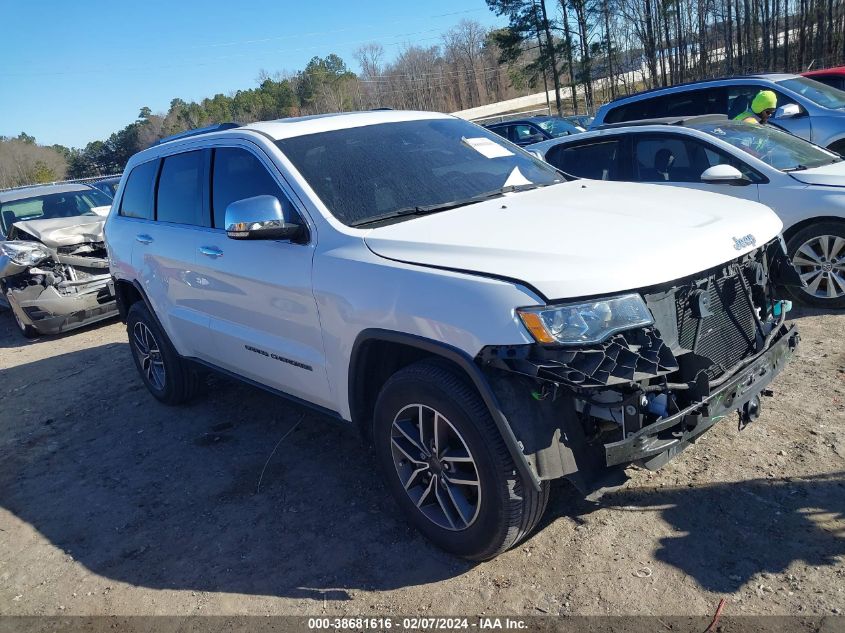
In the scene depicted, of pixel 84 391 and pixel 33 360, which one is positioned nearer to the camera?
pixel 84 391

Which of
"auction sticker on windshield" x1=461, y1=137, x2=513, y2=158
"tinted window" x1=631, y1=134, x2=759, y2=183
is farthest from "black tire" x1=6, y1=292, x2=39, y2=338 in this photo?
"tinted window" x1=631, y1=134, x2=759, y2=183

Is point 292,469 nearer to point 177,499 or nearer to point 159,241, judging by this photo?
point 177,499

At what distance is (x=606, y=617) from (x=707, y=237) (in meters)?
1.63

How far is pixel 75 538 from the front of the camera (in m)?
3.82

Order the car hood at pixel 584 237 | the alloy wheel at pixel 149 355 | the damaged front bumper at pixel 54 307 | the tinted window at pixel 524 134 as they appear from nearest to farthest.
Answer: the car hood at pixel 584 237 < the alloy wheel at pixel 149 355 < the damaged front bumper at pixel 54 307 < the tinted window at pixel 524 134

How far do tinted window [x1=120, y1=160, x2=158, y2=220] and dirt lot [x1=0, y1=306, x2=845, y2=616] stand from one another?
5.81 ft

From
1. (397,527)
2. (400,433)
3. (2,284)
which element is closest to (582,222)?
(400,433)

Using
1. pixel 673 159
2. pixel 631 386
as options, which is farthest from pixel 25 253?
pixel 631 386

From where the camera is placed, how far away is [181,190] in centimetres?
468

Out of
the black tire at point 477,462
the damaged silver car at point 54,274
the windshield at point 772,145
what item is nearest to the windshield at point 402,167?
the black tire at point 477,462

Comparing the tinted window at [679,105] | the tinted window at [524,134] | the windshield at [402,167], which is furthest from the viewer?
the tinted window at [524,134]

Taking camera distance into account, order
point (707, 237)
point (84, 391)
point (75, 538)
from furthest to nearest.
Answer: point (84, 391), point (75, 538), point (707, 237)

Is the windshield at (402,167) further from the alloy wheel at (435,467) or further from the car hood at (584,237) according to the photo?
the alloy wheel at (435,467)

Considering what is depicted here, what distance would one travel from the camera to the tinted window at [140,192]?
5141mm
